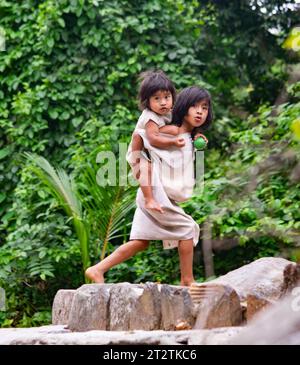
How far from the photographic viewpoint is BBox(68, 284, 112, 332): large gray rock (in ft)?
14.2

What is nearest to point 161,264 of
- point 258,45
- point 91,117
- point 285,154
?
point 91,117

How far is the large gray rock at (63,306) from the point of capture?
15.7 feet

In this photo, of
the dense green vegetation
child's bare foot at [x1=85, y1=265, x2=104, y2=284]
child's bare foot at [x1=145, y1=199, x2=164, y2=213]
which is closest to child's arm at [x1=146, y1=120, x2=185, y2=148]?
child's bare foot at [x1=145, y1=199, x2=164, y2=213]

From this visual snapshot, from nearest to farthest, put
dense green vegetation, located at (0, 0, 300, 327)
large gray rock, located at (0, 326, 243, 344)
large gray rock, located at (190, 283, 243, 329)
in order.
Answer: large gray rock, located at (0, 326, 243, 344) < large gray rock, located at (190, 283, 243, 329) < dense green vegetation, located at (0, 0, 300, 327)

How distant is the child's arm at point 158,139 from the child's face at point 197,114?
0.12m

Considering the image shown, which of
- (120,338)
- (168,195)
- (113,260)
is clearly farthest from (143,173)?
(120,338)

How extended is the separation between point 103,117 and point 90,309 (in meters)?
4.19

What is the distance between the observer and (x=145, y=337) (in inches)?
146

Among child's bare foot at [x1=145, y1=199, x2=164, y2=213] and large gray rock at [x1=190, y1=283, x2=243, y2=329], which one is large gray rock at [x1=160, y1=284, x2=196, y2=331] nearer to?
large gray rock at [x1=190, y1=283, x2=243, y2=329]

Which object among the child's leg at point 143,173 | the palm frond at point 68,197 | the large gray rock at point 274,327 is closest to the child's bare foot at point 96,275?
the child's leg at point 143,173

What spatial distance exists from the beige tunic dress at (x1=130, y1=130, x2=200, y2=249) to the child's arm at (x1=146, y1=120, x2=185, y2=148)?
0.04 metres

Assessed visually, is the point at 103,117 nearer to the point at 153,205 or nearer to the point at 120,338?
the point at 153,205

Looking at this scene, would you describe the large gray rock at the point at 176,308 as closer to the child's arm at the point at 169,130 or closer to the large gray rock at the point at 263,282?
the large gray rock at the point at 263,282

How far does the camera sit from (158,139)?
15.4 ft
